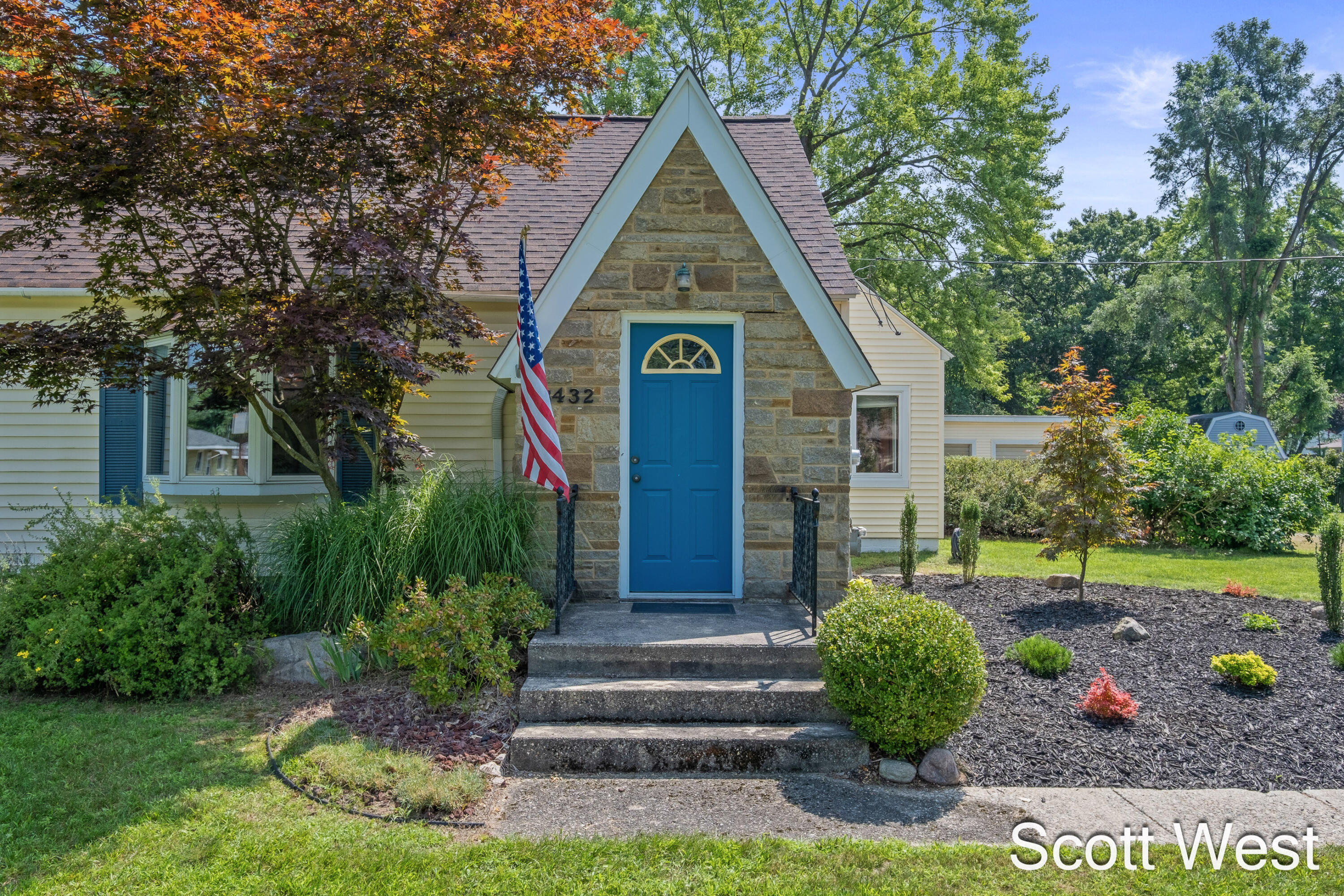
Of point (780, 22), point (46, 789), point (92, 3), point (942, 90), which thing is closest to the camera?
point (46, 789)

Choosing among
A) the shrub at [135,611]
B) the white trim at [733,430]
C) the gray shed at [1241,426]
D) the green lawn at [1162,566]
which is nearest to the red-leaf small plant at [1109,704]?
the white trim at [733,430]

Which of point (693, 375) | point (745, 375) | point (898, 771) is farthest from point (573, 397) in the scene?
point (898, 771)

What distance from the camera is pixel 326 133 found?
6.07 meters

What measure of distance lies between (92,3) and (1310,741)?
30.8ft

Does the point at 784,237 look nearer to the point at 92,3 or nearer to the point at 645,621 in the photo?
the point at 645,621

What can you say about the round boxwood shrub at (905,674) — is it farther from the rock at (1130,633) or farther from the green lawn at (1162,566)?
the green lawn at (1162,566)

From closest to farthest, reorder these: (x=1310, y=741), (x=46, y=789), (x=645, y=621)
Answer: (x=46, y=789) < (x=1310, y=741) < (x=645, y=621)

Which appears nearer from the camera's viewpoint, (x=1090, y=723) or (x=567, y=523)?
(x=1090, y=723)

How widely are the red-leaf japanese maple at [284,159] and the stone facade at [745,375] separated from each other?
1090 millimetres

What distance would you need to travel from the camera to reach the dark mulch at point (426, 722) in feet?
16.0

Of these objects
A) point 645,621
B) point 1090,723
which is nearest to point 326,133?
point 645,621

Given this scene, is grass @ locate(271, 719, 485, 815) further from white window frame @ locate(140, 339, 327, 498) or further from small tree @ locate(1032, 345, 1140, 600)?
small tree @ locate(1032, 345, 1140, 600)

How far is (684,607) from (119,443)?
635 centimetres

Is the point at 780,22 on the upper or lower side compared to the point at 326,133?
upper
